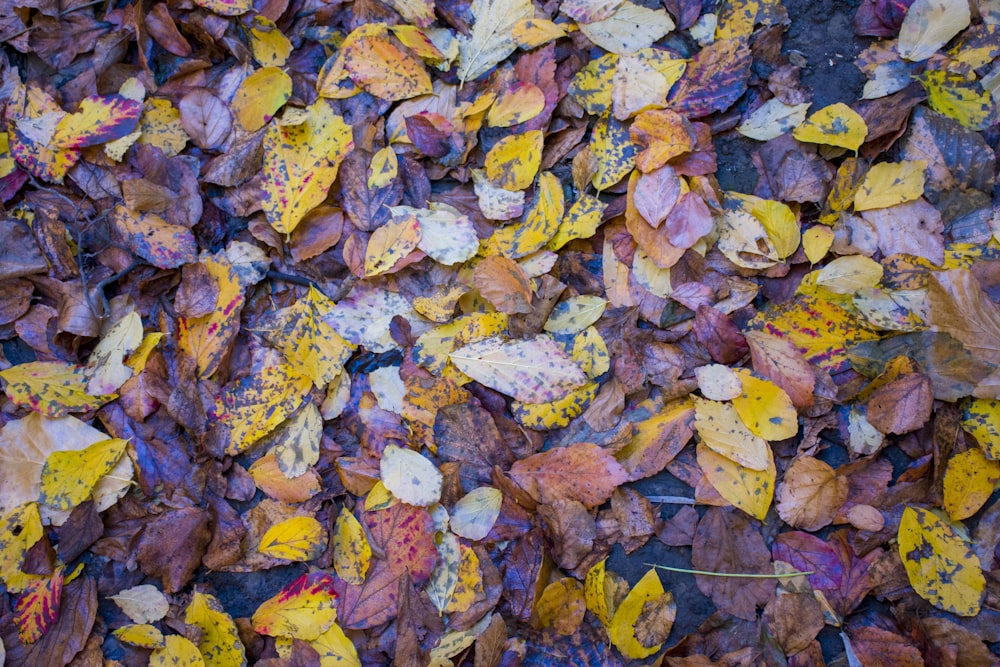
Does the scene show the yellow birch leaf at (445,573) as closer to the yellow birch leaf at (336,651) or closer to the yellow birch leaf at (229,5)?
the yellow birch leaf at (336,651)

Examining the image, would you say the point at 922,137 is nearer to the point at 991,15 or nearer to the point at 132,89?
the point at 991,15

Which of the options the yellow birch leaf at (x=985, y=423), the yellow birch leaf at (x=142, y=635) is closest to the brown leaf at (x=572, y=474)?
the yellow birch leaf at (x=985, y=423)

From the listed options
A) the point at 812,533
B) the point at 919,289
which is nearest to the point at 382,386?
the point at 812,533

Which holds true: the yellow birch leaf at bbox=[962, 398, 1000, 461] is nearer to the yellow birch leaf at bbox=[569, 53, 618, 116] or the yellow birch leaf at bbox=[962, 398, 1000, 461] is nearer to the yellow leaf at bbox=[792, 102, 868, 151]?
the yellow leaf at bbox=[792, 102, 868, 151]

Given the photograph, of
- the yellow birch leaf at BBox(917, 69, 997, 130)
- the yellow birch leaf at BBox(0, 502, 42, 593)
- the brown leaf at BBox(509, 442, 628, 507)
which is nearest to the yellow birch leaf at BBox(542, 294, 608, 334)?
the brown leaf at BBox(509, 442, 628, 507)

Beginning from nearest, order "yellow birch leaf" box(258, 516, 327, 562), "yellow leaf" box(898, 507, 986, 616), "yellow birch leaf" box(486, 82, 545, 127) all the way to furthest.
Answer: "yellow leaf" box(898, 507, 986, 616)
"yellow birch leaf" box(258, 516, 327, 562)
"yellow birch leaf" box(486, 82, 545, 127)

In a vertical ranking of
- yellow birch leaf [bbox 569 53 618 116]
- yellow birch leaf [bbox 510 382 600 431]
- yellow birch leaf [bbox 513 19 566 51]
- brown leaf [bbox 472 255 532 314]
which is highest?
yellow birch leaf [bbox 513 19 566 51]
